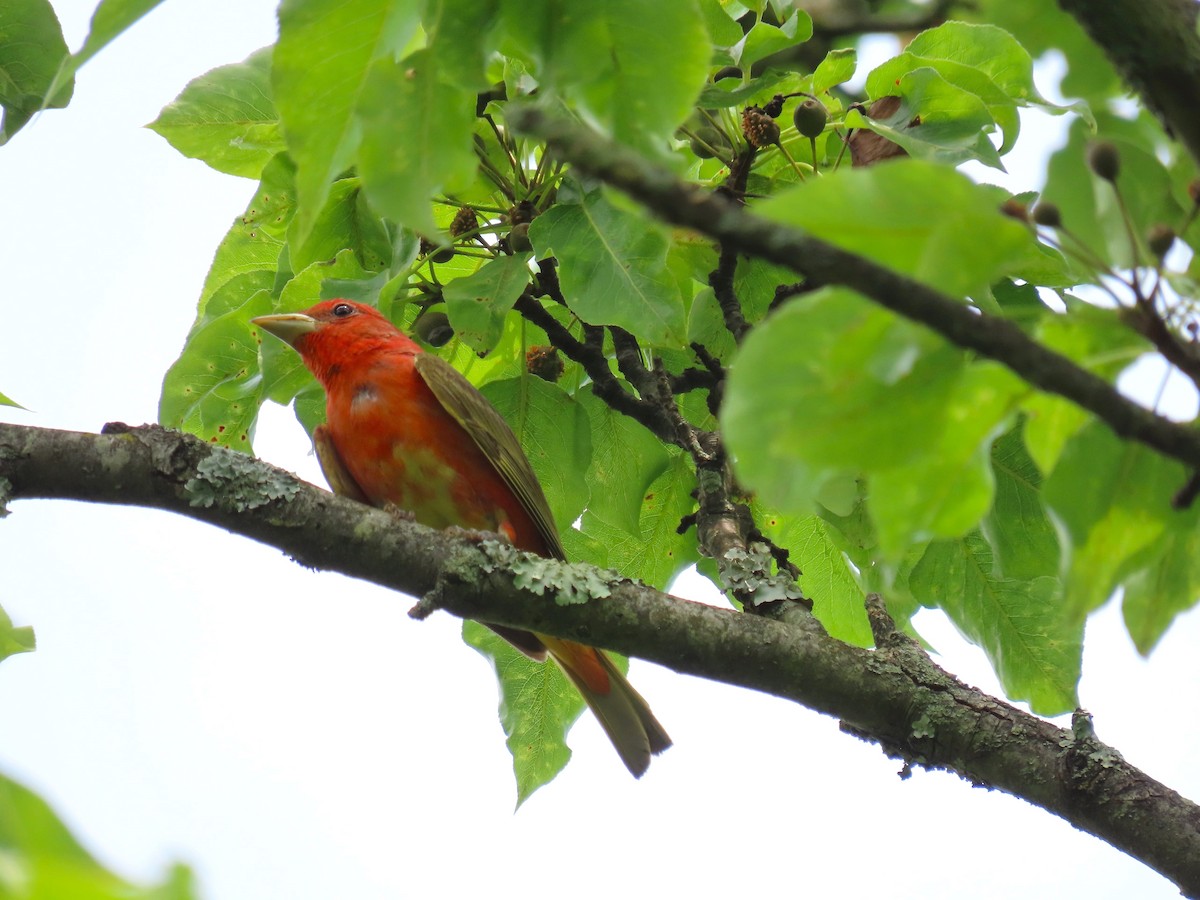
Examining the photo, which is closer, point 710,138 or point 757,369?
point 757,369

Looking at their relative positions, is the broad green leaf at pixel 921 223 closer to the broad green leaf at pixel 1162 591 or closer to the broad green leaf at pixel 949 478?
the broad green leaf at pixel 949 478

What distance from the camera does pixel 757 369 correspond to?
143 cm

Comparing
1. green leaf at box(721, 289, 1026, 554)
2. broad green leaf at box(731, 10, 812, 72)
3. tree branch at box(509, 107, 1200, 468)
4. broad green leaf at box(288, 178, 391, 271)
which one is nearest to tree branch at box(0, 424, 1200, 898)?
broad green leaf at box(288, 178, 391, 271)

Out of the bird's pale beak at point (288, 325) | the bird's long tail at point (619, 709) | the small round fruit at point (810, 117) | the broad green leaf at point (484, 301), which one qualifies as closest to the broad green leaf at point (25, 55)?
the bird's pale beak at point (288, 325)

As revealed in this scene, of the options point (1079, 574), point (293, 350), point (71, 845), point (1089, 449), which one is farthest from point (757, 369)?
point (293, 350)

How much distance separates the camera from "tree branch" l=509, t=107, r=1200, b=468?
3.77 ft

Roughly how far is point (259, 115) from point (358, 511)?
1.63m

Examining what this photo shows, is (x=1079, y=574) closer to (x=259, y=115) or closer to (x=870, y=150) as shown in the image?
(x=870, y=150)

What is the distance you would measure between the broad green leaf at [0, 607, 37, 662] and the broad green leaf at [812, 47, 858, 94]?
8.27 ft

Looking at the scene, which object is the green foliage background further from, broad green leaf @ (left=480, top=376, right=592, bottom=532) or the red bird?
the red bird

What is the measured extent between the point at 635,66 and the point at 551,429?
2285mm

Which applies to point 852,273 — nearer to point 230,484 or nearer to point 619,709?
point 230,484

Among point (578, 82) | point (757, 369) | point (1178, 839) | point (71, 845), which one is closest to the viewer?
point (71, 845)

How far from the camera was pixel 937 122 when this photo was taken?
3484 millimetres
